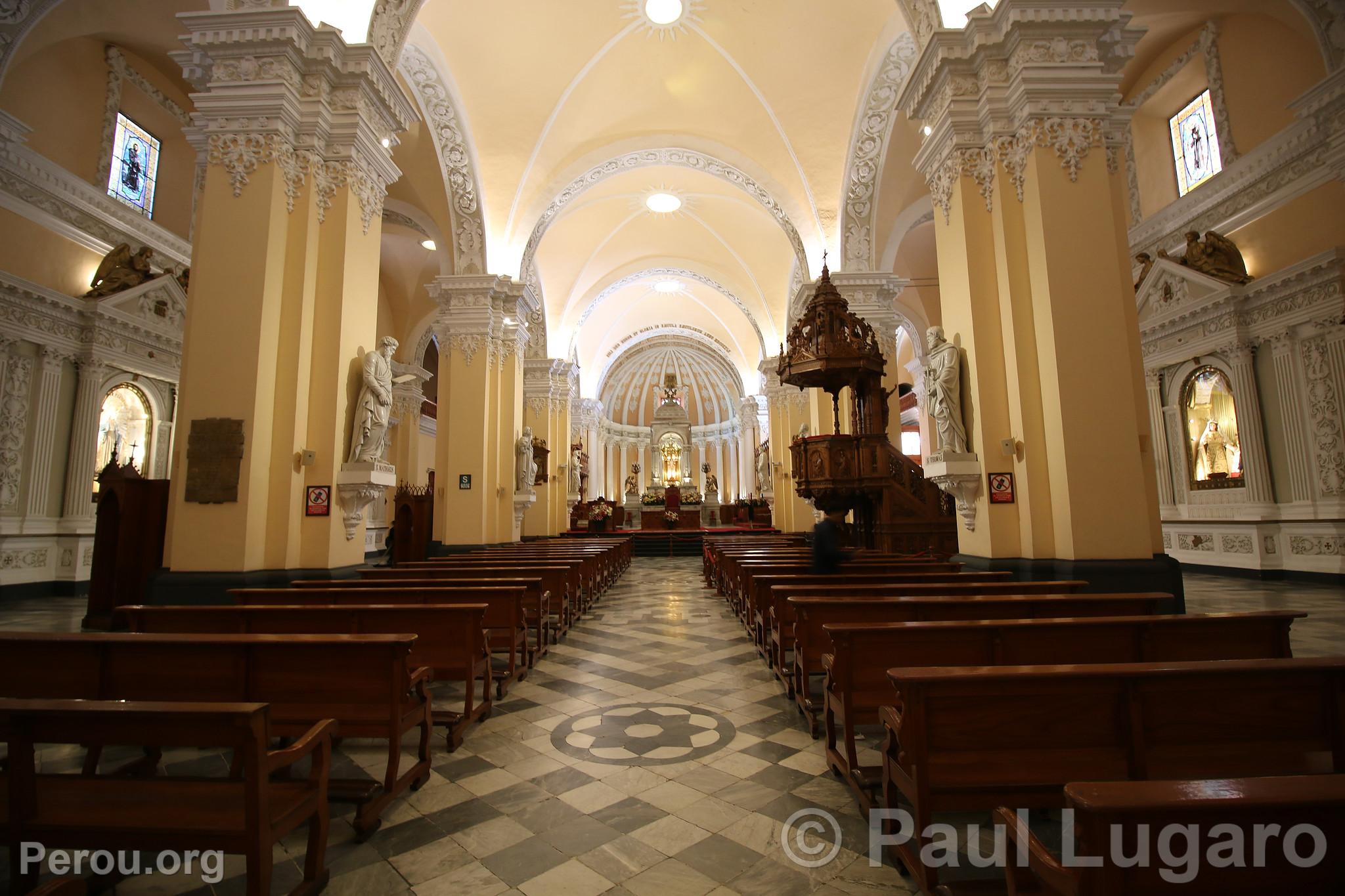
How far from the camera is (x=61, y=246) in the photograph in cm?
973

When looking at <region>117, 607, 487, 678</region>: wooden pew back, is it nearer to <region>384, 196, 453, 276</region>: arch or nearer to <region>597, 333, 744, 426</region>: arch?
<region>384, 196, 453, 276</region>: arch

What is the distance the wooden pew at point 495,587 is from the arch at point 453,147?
7529 millimetres

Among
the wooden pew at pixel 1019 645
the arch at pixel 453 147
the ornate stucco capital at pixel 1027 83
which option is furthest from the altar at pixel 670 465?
the wooden pew at pixel 1019 645

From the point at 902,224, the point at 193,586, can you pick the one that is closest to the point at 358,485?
the point at 193,586

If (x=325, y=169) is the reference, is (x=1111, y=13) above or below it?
above

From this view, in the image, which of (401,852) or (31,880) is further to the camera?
(401,852)

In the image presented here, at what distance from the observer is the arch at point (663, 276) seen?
1967 centimetres

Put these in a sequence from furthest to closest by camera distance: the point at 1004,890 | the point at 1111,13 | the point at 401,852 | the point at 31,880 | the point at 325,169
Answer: the point at 325,169, the point at 1111,13, the point at 401,852, the point at 1004,890, the point at 31,880

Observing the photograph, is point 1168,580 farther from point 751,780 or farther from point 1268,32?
point 1268,32

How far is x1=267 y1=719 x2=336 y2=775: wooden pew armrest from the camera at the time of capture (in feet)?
5.58

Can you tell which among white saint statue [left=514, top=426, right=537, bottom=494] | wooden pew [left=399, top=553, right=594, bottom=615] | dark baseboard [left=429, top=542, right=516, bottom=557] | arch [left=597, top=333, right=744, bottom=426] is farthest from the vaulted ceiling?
arch [left=597, top=333, right=744, bottom=426]

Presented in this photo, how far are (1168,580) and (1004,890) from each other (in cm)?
451

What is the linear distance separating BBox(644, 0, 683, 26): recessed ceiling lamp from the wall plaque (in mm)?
8889

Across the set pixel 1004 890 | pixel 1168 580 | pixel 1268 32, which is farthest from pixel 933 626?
pixel 1268 32
